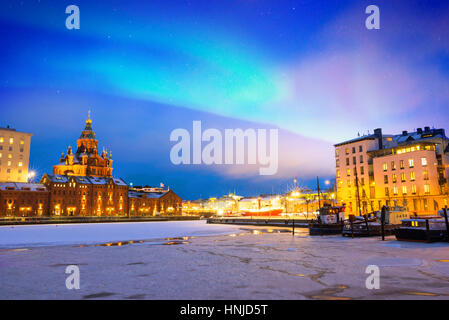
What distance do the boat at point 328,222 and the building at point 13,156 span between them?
12842 cm

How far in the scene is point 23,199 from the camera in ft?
356

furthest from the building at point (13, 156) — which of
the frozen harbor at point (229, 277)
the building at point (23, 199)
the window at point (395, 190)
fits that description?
the window at point (395, 190)

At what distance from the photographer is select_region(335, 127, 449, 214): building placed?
218 ft

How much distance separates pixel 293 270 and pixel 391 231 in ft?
90.1

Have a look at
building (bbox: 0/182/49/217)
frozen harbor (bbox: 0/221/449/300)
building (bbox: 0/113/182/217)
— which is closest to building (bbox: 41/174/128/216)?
building (bbox: 0/113/182/217)

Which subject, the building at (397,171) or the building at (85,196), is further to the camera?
the building at (85,196)

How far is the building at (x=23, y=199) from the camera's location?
341 feet

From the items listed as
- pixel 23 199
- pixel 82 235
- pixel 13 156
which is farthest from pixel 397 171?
pixel 13 156

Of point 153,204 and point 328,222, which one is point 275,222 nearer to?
point 328,222

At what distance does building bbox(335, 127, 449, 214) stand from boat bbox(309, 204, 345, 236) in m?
23.3

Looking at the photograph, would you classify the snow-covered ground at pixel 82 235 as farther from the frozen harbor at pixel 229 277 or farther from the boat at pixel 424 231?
the boat at pixel 424 231

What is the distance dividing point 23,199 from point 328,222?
107m
